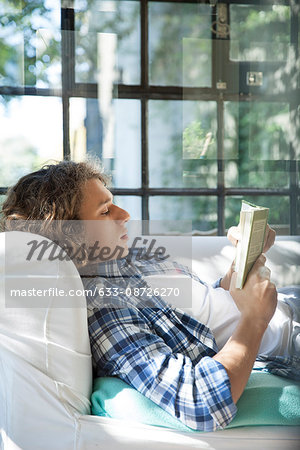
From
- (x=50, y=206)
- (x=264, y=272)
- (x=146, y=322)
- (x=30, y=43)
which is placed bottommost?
(x=146, y=322)

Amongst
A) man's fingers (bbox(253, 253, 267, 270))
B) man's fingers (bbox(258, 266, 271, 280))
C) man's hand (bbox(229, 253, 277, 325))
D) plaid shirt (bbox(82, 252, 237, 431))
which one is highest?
man's fingers (bbox(253, 253, 267, 270))

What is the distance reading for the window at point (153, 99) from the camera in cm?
209

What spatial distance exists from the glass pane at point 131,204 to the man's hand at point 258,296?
49.6 inches

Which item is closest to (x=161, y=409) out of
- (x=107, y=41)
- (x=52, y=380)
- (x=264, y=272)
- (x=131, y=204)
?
(x=52, y=380)

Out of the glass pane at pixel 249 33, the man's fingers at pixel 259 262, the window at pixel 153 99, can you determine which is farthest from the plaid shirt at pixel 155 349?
the glass pane at pixel 249 33

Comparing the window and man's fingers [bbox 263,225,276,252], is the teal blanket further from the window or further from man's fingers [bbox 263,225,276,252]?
the window

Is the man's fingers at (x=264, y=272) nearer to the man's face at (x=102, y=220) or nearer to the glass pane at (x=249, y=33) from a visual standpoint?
the man's face at (x=102, y=220)

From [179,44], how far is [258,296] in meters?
1.66

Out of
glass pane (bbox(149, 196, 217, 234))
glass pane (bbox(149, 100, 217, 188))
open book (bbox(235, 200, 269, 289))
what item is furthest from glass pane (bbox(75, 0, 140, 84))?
open book (bbox(235, 200, 269, 289))

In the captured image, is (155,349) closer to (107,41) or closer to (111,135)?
(111,135)

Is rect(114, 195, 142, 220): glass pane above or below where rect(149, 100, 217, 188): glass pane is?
below

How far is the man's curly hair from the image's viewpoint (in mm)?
1047

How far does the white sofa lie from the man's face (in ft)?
0.59

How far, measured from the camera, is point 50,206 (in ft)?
3.45
